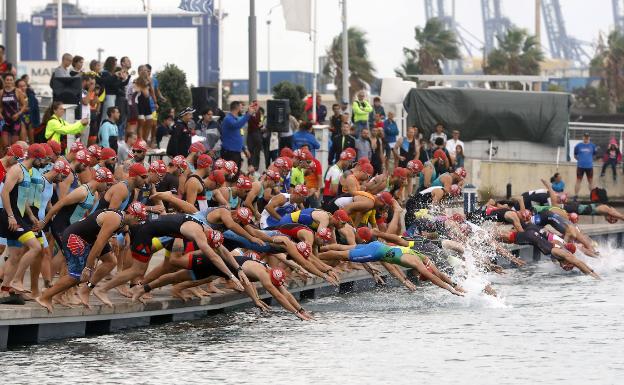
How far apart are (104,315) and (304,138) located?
11.8 meters

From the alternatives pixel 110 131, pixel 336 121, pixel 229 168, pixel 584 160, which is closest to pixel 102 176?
pixel 229 168

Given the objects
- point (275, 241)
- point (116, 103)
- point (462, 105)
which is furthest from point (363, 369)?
point (462, 105)

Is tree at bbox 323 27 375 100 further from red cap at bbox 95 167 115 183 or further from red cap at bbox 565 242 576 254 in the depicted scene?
red cap at bbox 95 167 115 183

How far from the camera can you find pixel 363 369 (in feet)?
55.8

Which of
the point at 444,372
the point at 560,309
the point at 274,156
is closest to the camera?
the point at 444,372

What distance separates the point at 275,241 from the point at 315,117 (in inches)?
661

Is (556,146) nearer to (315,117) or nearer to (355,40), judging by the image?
(315,117)

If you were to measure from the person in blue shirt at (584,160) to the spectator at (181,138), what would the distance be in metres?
15.9

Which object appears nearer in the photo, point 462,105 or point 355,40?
point 462,105

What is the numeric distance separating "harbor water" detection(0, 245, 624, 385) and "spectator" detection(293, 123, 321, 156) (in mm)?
6048

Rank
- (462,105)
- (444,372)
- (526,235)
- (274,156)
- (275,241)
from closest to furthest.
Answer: (444,372) < (275,241) < (526,235) < (274,156) < (462,105)

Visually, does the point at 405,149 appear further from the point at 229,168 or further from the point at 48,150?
the point at 48,150

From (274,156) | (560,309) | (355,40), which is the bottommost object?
(560,309)

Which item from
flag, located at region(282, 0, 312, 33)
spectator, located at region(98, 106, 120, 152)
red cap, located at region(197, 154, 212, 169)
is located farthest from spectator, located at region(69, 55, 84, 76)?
flag, located at region(282, 0, 312, 33)
